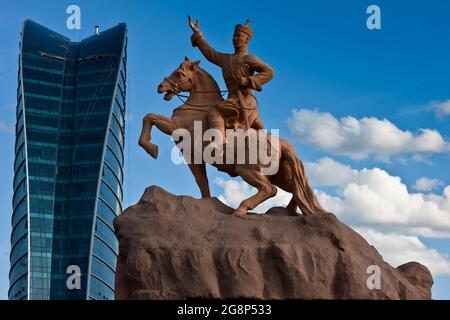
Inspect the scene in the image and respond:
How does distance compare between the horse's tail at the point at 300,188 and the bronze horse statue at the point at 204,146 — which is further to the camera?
the horse's tail at the point at 300,188

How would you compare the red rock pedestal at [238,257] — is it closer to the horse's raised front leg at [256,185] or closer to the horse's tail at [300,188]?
the horse's raised front leg at [256,185]

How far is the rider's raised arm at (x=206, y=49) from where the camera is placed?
1445cm

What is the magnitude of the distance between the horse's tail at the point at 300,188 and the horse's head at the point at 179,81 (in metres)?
1.85

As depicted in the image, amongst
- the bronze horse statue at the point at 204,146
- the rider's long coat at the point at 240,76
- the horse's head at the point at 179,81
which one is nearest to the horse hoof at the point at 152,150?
the bronze horse statue at the point at 204,146

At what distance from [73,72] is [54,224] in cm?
1207

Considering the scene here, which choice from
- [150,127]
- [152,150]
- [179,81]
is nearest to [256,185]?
[152,150]

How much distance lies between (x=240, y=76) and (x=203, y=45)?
0.91 metres

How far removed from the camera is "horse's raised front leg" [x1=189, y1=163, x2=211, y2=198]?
46.1ft

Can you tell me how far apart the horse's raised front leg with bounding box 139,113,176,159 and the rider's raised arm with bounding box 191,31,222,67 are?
1.30 meters

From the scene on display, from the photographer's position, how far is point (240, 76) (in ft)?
46.3

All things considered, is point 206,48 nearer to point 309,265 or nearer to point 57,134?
point 309,265

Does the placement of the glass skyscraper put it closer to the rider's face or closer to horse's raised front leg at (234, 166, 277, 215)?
the rider's face

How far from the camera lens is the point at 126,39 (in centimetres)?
6781
